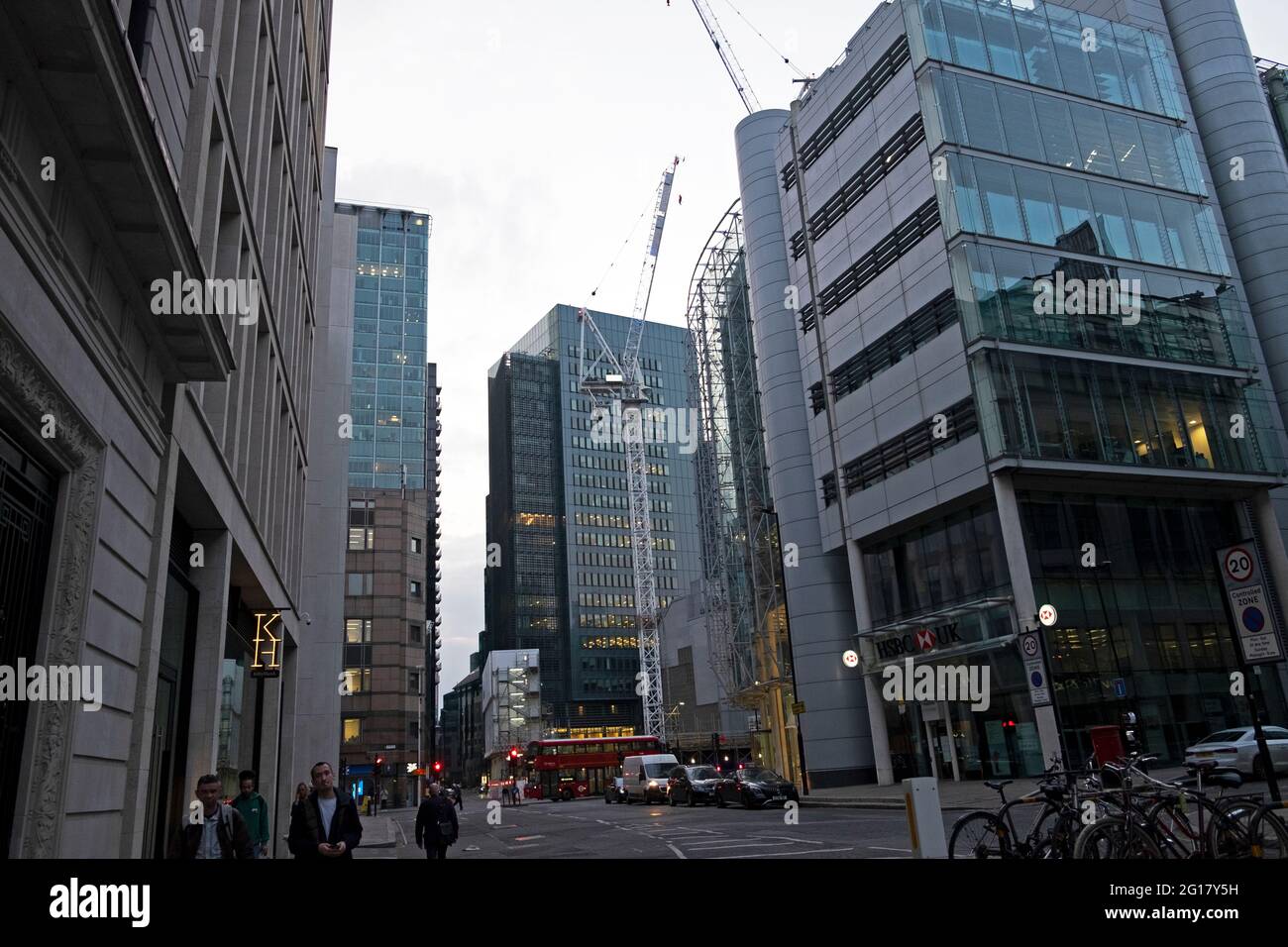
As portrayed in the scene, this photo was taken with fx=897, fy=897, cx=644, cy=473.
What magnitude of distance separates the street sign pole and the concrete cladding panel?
114ft

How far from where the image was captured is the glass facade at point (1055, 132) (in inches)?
1538

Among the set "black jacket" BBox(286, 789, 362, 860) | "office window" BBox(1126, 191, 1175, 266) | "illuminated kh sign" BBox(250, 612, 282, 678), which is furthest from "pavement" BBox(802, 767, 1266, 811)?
"office window" BBox(1126, 191, 1175, 266)

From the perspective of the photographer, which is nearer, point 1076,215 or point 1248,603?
point 1248,603

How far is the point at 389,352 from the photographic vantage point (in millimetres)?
133125

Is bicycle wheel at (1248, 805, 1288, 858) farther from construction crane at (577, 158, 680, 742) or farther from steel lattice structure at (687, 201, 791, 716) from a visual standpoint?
construction crane at (577, 158, 680, 742)

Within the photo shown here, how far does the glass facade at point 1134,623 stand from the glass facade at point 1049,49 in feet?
65.6

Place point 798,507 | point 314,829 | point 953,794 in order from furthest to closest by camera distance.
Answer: point 798,507 < point 953,794 < point 314,829

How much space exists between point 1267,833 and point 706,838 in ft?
49.4

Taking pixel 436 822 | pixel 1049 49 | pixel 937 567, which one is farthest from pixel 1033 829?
pixel 1049 49

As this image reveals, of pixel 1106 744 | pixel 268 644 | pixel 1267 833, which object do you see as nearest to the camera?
pixel 1267 833

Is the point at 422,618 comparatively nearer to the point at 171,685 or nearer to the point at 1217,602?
the point at 1217,602

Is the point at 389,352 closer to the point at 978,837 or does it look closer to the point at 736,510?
the point at 736,510

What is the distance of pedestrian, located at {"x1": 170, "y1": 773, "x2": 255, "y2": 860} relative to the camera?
9.22 meters
